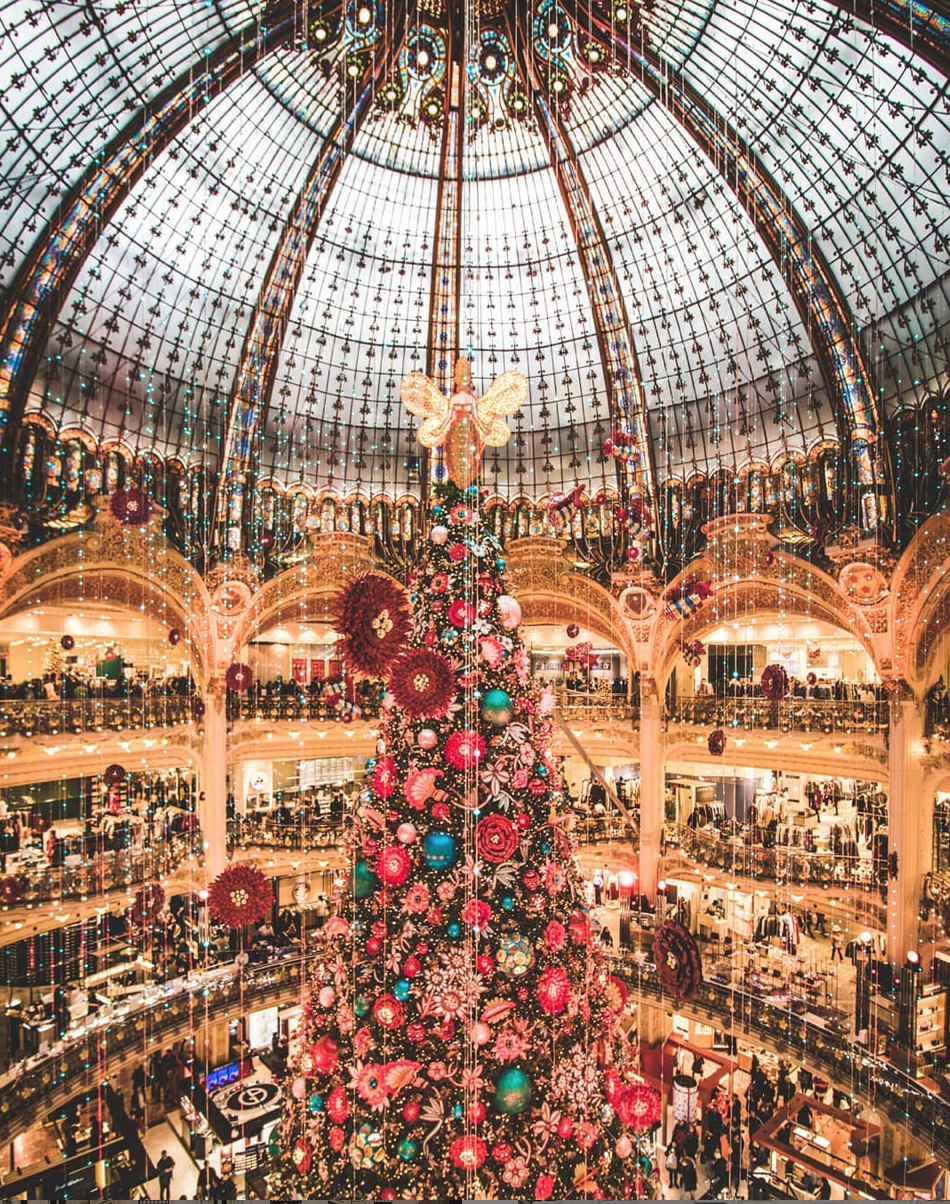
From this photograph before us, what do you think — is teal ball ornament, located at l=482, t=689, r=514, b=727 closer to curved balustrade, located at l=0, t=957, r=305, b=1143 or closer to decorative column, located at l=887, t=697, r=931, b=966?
curved balustrade, located at l=0, t=957, r=305, b=1143

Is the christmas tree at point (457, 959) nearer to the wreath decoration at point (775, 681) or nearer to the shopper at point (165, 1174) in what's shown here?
the shopper at point (165, 1174)

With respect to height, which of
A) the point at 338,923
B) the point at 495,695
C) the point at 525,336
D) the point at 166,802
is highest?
the point at 525,336

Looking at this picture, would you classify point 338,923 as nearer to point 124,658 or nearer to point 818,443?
point 818,443

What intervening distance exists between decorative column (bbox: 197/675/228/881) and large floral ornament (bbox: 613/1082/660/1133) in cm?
1391

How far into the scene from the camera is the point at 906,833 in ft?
51.6

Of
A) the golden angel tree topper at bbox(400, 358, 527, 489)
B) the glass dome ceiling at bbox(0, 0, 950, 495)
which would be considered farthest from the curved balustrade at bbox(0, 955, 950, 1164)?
the glass dome ceiling at bbox(0, 0, 950, 495)

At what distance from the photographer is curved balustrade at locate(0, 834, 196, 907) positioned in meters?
14.9

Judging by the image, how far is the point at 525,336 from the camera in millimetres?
20125

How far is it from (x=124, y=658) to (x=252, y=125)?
1527 cm

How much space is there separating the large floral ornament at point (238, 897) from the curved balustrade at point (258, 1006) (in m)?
5.43

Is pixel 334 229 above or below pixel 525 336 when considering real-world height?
above

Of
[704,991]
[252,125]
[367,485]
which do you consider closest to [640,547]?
[367,485]

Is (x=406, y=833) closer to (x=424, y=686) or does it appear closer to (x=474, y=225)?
(x=424, y=686)

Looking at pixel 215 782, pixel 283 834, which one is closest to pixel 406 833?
pixel 215 782
